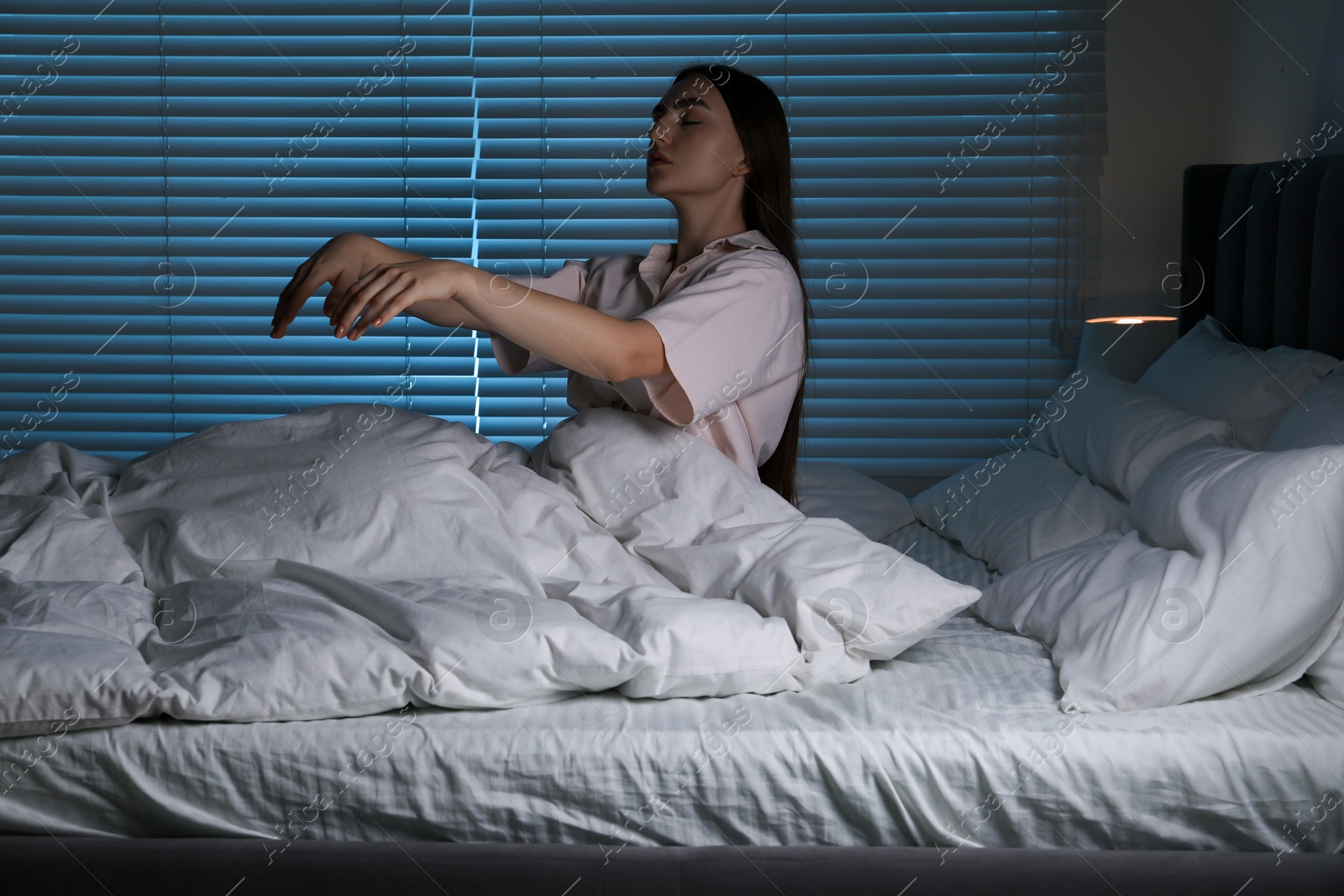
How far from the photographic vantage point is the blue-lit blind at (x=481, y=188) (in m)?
2.47

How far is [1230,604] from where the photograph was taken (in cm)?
101

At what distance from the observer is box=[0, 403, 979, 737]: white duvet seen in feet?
3.17

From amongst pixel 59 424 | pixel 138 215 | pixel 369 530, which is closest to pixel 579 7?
pixel 138 215

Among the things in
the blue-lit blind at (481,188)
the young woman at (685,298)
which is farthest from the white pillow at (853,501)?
the blue-lit blind at (481,188)

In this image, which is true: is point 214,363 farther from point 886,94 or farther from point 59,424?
point 886,94

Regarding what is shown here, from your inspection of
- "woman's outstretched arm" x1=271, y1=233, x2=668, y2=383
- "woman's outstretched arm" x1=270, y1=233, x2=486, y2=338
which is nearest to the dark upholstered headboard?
"woman's outstretched arm" x1=271, y1=233, x2=668, y2=383

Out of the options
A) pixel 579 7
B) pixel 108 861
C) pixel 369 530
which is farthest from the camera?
pixel 579 7

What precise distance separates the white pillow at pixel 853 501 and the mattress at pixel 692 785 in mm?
854

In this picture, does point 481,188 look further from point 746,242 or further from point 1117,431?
point 1117,431

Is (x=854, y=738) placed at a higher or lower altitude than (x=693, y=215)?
lower

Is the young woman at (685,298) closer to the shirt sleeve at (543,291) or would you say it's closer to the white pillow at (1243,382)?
the shirt sleeve at (543,291)

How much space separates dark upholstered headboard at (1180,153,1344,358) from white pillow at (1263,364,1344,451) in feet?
0.94

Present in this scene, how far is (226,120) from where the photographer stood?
2639 millimetres

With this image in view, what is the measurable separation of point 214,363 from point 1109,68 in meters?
2.21
